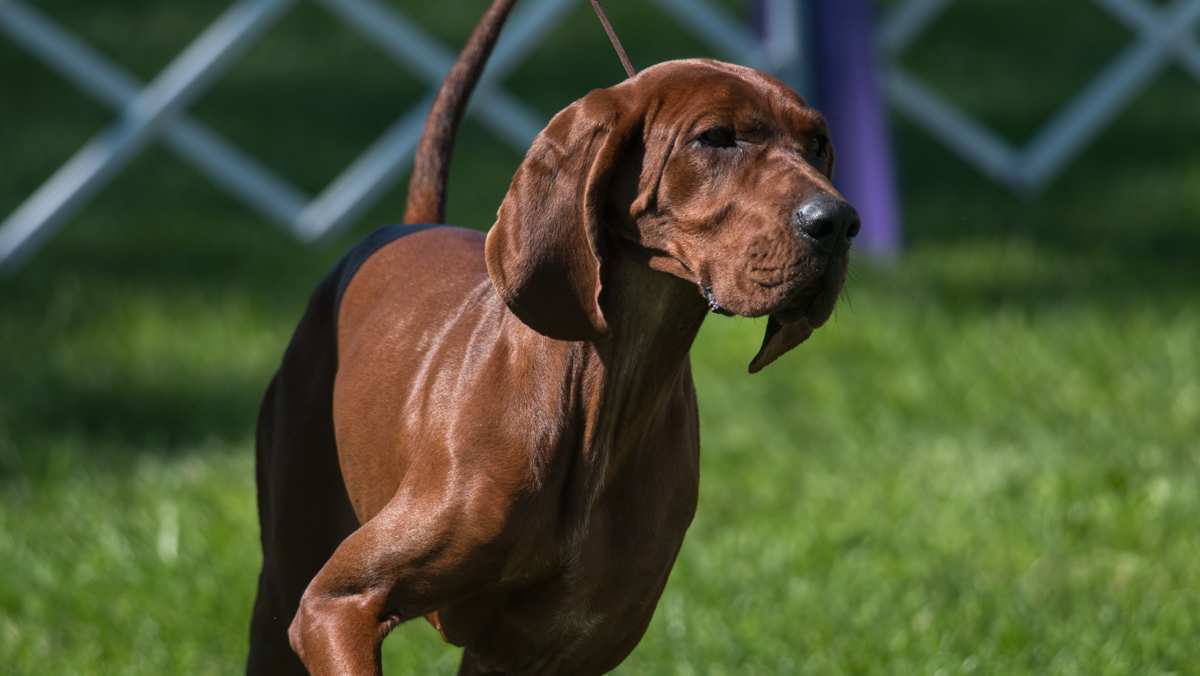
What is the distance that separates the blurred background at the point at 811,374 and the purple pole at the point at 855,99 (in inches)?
0.6

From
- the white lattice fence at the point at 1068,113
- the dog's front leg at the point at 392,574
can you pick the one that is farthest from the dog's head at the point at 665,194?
the white lattice fence at the point at 1068,113

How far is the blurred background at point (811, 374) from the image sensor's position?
488 cm

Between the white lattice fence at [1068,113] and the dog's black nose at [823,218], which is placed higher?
the dog's black nose at [823,218]

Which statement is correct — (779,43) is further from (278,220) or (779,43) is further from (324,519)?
(324,519)

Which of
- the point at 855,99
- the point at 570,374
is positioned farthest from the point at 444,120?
the point at 855,99

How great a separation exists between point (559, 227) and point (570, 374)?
0.31 metres

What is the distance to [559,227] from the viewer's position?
9.93 feet

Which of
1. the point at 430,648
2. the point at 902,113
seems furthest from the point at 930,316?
the point at 902,113

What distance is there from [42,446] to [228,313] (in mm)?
1335

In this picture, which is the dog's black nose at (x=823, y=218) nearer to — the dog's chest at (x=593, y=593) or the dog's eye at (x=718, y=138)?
the dog's eye at (x=718, y=138)

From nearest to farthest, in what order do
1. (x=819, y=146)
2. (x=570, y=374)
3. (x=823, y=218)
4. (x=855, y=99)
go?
(x=823, y=218) → (x=819, y=146) → (x=570, y=374) → (x=855, y=99)

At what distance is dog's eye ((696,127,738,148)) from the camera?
300 cm

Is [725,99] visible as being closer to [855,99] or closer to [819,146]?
[819,146]

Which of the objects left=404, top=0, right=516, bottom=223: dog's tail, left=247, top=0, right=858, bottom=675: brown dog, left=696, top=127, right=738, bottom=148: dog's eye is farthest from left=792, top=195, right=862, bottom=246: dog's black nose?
left=404, top=0, right=516, bottom=223: dog's tail
